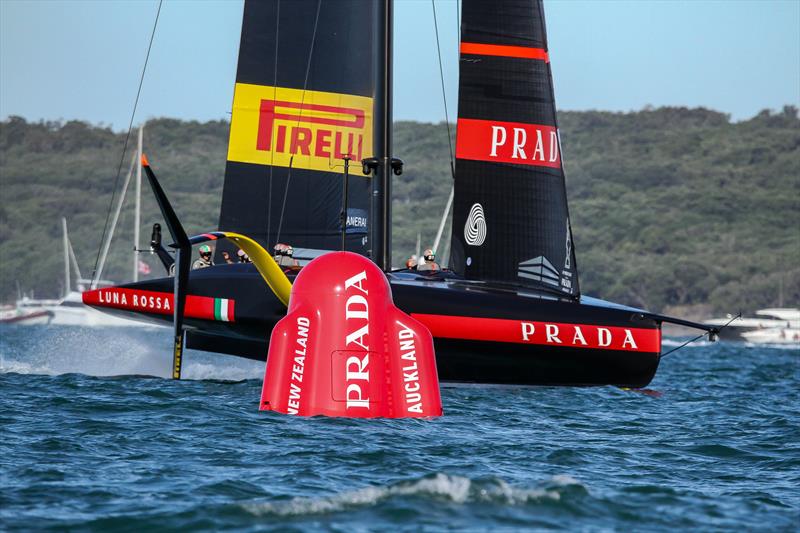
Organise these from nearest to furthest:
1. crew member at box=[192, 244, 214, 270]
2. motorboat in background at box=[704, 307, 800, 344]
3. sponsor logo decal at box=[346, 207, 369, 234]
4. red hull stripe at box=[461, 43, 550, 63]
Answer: red hull stripe at box=[461, 43, 550, 63]
crew member at box=[192, 244, 214, 270]
sponsor logo decal at box=[346, 207, 369, 234]
motorboat in background at box=[704, 307, 800, 344]

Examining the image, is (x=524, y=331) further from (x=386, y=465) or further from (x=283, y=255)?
(x=386, y=465)

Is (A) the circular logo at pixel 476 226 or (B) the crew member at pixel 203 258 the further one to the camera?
(B) the crew member at pixel 203 258

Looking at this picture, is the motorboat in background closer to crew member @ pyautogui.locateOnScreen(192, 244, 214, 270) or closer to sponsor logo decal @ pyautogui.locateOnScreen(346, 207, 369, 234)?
sponsor logo decal @ pyautogui.locateOnScreen(346, 207, 369, 234)

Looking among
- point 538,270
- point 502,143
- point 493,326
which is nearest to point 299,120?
point 502,143

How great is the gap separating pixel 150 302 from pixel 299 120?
130 inches

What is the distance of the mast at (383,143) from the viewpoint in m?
13.1

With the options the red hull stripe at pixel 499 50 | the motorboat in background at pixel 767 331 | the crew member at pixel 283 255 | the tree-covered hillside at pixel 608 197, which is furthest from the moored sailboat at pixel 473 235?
the tree-covered hillside at pixel 608 197

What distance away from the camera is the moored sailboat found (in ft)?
38.6

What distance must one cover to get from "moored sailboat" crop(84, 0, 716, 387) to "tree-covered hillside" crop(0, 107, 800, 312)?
54.8 meters

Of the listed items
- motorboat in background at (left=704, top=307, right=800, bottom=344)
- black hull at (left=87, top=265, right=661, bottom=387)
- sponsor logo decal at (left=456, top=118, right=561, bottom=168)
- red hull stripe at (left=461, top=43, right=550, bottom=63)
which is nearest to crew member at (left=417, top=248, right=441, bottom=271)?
black hull at (left=87, top=265, right=661, bottom=387)

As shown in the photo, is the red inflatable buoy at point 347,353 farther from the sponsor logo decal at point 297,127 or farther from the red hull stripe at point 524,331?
the sponsor logo decal at point 297,127

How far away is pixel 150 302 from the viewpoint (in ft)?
42.2

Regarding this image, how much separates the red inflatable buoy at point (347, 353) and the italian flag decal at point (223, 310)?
396cm

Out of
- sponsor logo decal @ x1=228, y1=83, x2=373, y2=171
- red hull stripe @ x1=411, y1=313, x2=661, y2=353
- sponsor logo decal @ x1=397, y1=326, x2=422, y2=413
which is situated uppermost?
sponsor logo decal @ x1=228, y1=83, x2=373, y2=171
